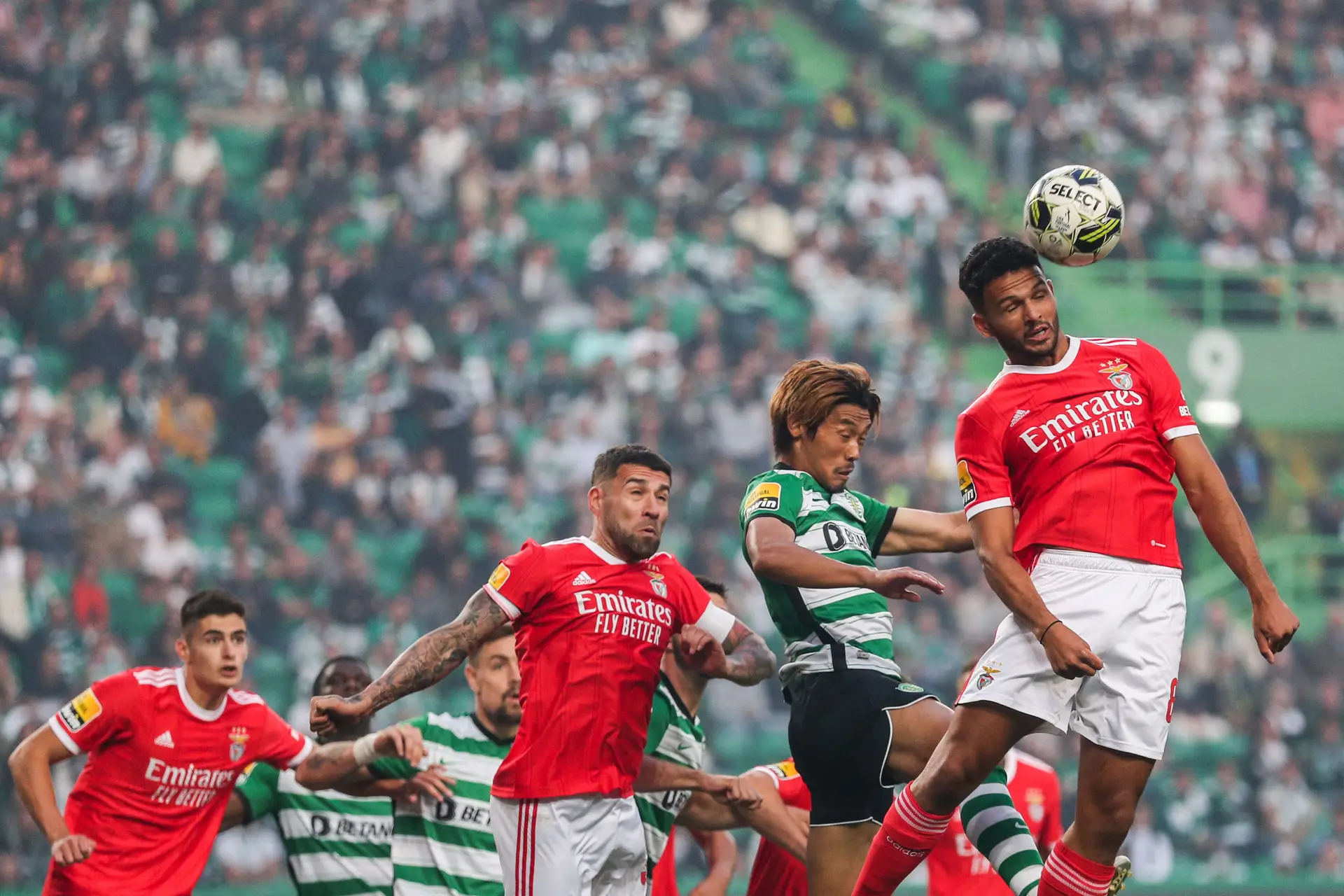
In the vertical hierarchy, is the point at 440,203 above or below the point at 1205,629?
above

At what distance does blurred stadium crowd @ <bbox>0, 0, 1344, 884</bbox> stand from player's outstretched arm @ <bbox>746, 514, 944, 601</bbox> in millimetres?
9032

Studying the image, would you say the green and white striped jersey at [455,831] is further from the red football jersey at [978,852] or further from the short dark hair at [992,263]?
the short dark hair at [992,263]

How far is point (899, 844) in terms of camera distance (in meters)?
4.95

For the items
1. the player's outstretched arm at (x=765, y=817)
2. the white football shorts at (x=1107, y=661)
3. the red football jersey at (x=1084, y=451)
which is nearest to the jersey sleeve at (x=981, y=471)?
the red football jersey at (x=1084, y=451)

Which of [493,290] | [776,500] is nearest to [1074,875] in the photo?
[776,500]

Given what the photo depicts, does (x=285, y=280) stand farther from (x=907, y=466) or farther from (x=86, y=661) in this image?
(x=907, y=466)

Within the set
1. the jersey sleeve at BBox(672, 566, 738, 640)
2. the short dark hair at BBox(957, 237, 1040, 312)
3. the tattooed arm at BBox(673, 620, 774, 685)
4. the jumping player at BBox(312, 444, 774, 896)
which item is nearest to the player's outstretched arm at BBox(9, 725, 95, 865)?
the jumping player at BBox(312, 444, 774, 896)

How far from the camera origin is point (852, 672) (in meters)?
5.36

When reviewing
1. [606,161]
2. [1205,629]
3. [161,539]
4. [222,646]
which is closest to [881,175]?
[606,161]

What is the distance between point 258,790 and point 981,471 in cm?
413

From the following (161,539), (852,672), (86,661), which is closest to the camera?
(852,672)

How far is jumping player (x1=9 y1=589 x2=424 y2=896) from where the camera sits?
6.88 m

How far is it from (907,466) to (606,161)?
18.3 feet

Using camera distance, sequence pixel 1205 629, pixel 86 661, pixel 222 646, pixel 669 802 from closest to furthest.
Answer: pixel 669 802 → pixel 222 646 → pixel 86 661 → pixel 1205 629
